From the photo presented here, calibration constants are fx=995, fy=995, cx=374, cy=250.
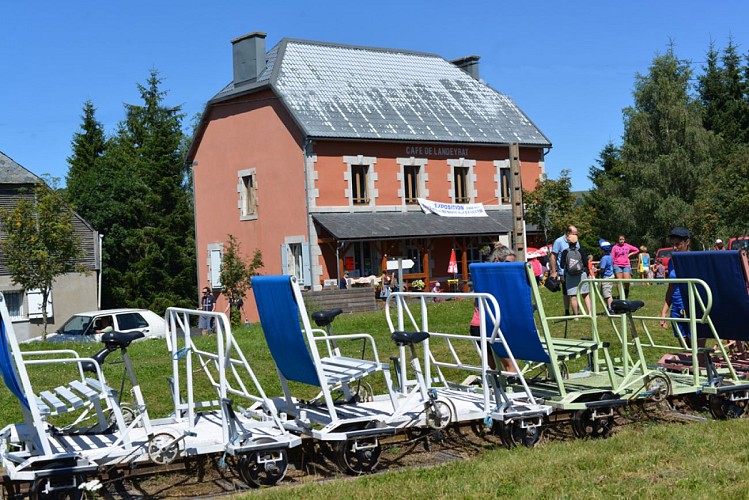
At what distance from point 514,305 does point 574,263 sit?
27.9ft

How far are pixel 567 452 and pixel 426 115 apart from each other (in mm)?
34262

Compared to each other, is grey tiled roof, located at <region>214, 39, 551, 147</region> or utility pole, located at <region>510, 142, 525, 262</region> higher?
grey tiled roof, located at <region>214, 39, 551, 147</region>

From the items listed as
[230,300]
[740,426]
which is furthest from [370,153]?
[740,426]

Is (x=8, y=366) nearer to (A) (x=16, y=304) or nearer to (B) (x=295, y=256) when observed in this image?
(B) (x=295, y=256)

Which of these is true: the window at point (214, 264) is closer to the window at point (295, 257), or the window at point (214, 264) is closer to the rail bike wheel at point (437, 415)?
the window at point (295, 257)

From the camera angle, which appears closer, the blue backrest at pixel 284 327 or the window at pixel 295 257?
the blue backrest at pixel 284 327

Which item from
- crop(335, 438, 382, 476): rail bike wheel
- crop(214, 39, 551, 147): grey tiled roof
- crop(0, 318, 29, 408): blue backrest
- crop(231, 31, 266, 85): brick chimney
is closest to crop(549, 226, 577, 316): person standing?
crop(335, 438, 382, 476): rail bike wheel

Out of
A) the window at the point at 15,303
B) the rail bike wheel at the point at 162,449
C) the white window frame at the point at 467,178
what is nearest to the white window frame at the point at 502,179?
the white window frame at the point at 467,178

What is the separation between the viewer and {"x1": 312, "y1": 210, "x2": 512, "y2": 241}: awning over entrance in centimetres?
3656

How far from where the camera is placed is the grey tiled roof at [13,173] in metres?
41.6

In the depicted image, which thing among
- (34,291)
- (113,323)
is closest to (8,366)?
(113,323)

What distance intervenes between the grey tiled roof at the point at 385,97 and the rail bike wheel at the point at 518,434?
2925 cm

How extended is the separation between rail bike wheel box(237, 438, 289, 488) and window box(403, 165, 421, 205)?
33.2 metres

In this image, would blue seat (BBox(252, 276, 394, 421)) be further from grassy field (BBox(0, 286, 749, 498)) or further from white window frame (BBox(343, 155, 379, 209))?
white window frame (BBox(343, 155, 379, 209))
